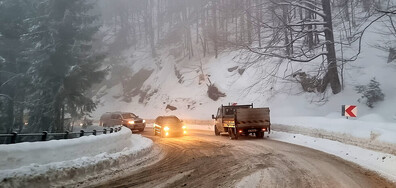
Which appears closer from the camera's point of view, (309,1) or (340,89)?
(309,1)

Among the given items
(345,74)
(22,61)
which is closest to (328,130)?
(345,74)

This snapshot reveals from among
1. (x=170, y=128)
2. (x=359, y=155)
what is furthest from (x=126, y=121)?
(x=359, y=155)

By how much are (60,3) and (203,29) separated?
33696 millimetres

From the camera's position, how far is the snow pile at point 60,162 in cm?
683

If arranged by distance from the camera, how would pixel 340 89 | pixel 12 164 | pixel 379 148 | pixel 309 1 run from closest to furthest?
1. pixel 12 164
2. pixel 379 148
3. pixel 309 1
4. pixel 340 89

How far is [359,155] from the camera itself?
12828 millimetres

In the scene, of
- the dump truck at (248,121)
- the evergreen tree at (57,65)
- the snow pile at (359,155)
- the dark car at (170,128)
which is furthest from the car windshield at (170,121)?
the evergreen tree at (57,65)

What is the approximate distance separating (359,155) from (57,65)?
2555 centimetres

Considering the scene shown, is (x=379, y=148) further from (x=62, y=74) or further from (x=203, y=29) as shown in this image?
(x=203, y=29)

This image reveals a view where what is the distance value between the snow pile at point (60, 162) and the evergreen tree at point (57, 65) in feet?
62.8

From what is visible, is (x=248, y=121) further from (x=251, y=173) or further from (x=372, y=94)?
(x=251, y=173)

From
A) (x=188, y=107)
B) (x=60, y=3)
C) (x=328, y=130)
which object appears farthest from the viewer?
(x=188, y=107)

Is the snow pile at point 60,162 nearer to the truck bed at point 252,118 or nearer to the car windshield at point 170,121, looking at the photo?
the truck bed at point 252,118

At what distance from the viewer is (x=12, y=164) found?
6.99m
